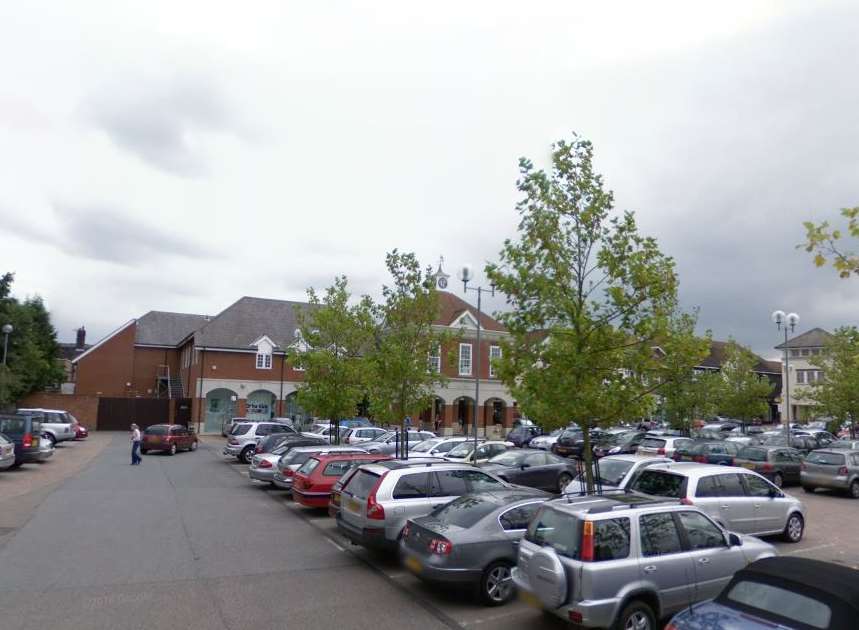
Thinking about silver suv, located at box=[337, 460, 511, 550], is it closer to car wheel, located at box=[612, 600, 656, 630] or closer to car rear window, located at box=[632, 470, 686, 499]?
car rear window, located at box=[632, 470, 686, 499]

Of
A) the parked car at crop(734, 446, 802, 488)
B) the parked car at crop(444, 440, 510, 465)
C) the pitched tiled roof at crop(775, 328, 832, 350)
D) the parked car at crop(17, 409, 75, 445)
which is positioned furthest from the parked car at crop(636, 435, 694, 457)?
the pitched tiled roof at crop(775, 328, 832, 350)

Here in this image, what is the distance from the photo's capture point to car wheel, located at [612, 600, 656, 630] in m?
6.92

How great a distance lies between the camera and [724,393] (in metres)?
39.7

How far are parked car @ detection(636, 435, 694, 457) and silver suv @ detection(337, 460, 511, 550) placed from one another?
18.0m

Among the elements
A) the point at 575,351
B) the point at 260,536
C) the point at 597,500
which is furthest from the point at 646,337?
the point at 260,536

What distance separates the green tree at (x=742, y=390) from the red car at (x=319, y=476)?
30.2 m

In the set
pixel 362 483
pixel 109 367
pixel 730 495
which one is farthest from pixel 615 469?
pixel 109 367

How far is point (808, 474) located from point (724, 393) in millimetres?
19248

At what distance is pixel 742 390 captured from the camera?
1612 inches

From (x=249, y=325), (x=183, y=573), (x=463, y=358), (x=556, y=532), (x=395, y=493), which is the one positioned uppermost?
(x=249, y=325)

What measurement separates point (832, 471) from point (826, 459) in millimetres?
492

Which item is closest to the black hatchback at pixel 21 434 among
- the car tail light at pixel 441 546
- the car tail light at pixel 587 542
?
the car tail light at pixel 441 546

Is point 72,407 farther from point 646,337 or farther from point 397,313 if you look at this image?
point 646,337

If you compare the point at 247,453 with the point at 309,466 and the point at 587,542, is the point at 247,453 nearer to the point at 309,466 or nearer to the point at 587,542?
the point at 309,466
